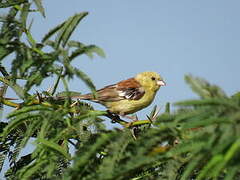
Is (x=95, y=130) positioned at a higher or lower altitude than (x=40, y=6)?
lower

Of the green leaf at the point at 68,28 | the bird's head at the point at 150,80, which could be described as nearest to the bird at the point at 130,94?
the bird's head at the point at 150,80

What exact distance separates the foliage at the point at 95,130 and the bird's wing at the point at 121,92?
11.5 ft

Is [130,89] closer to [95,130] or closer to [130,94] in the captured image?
[130,94]

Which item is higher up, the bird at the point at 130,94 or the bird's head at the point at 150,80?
the bird's head at the point at 150,80

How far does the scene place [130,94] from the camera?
752 cm

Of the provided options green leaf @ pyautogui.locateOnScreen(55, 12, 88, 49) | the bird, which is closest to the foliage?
green leaf @ pyautogui.locateOnScreen(55, 12, 88, 49)

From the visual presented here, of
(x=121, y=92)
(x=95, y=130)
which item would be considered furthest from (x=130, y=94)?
(x=95, y=130)

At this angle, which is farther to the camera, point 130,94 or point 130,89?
point 130,89

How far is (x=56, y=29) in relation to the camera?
2688 mm

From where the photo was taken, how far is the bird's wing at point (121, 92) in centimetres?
731

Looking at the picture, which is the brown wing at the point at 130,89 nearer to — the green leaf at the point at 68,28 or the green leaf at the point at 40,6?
the green leaf at the point at 40,6

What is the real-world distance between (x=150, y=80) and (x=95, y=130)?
515 cm

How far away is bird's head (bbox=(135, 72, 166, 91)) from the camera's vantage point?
8031 mm

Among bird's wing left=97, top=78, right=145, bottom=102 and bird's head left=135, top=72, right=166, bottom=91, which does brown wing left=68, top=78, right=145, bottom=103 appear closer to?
bird's wing left=97, top=78, right=145, bottom=102
